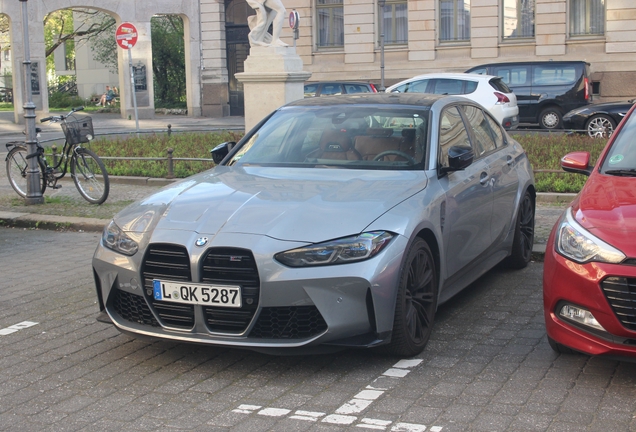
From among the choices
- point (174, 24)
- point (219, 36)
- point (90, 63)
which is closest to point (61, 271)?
point (219, 36)

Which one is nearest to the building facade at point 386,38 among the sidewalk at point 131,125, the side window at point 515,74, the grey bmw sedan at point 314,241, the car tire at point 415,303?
the sidewalk at point 131,125

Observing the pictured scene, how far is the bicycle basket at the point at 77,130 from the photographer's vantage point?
1146 cm

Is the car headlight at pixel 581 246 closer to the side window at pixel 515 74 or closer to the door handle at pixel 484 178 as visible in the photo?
the door handle at pixel 484 178

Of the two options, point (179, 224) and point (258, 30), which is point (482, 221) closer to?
point (179, 224)

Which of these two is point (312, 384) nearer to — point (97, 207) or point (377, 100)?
point (377, 100)

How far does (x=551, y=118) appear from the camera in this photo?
25.3m

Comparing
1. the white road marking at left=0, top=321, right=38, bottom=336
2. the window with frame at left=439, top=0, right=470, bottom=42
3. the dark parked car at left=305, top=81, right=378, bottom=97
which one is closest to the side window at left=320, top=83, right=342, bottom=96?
the dark parked car at left=305, top=81, right=378, bottom=97

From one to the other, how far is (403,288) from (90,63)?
2330 inches

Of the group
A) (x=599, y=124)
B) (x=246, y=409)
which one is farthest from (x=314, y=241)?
(x=599, y=124)

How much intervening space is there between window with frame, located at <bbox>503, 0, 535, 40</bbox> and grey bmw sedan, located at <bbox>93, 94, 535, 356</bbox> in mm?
28127

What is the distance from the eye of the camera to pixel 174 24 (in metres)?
45.6

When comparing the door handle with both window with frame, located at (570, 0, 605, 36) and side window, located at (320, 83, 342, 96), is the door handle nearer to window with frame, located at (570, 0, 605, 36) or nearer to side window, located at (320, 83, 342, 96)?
side window, located at (320, 83, 342, 96)

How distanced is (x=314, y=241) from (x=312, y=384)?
30.5 inches

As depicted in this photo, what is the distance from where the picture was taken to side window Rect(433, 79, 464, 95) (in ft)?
72.2
